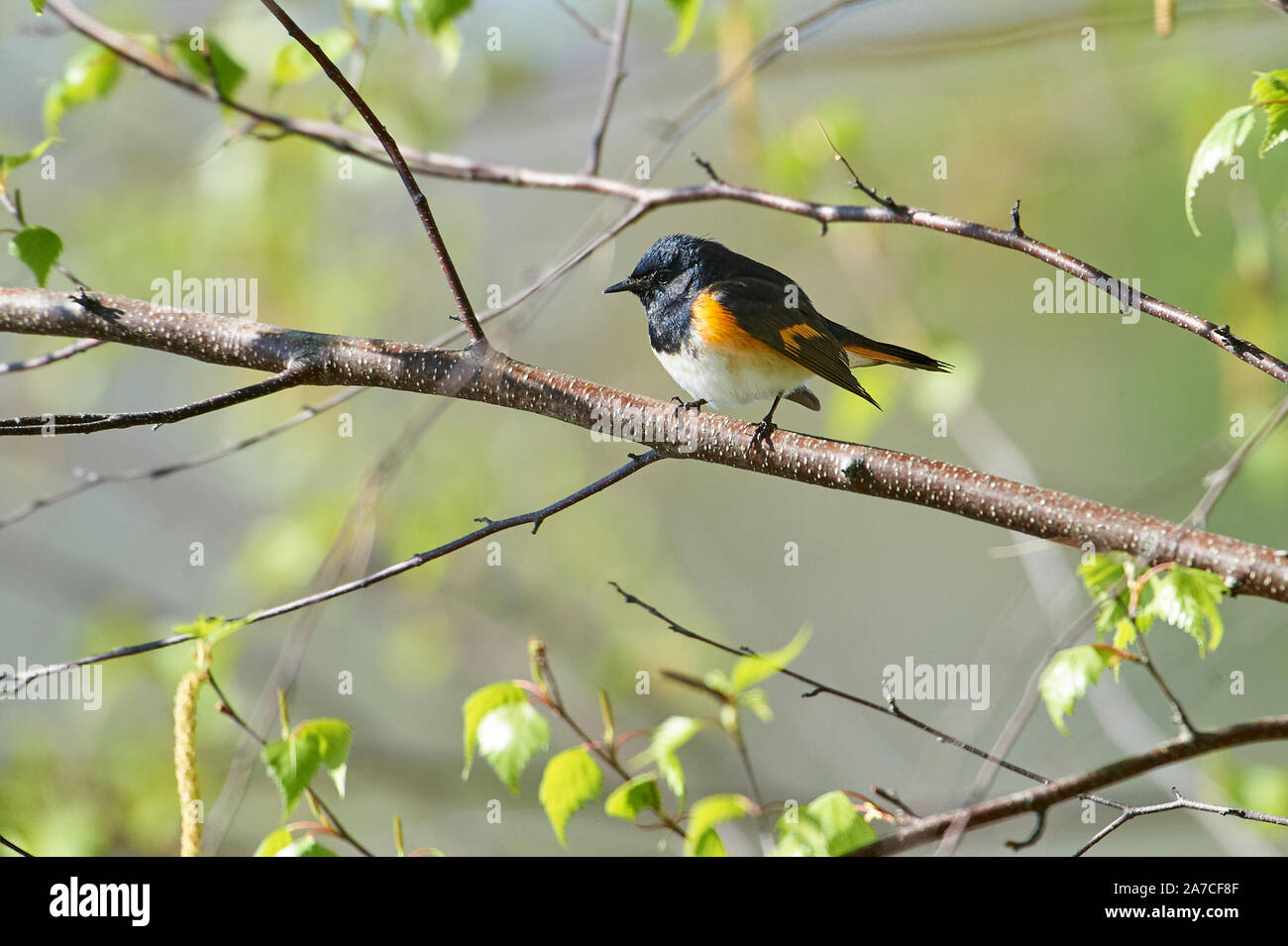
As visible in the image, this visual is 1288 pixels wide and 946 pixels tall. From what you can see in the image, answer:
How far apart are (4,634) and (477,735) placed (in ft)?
26.1

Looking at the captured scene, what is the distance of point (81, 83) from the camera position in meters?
2.73

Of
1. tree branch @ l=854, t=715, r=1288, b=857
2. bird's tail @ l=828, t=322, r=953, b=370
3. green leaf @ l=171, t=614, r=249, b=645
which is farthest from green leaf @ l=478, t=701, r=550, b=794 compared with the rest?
bird's tail @ l=828, t=322, r=953, b=370

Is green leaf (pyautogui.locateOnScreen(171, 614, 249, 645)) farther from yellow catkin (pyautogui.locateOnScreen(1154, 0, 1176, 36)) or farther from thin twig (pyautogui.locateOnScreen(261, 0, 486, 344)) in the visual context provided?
yellow catkin (pyautogui.locateOnScreen(1154, 0, 1176, 36))

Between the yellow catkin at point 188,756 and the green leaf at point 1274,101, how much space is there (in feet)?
6.40

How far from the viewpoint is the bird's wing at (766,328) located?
2.78 m

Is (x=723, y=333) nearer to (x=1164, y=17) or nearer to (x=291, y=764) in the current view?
(x=1164, y=17)

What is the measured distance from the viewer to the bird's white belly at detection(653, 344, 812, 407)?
2.81 m

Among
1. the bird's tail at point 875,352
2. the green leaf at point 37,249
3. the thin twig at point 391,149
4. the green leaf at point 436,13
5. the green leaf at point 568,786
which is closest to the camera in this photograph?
the thin twig at point 391,149

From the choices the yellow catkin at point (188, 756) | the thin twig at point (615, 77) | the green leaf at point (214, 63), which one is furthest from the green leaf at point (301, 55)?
the yellow catkin at point (188, 756)

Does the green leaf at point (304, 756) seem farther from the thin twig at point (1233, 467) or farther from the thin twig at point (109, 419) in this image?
the thin twig at point (1233, 467)

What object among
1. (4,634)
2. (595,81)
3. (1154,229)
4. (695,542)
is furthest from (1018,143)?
(4,634)

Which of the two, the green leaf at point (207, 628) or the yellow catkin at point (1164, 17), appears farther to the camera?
the yellow catkin at point (1164, 17)
